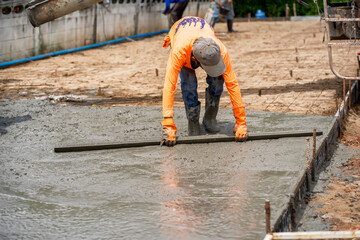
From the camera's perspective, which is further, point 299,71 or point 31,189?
point 299,71

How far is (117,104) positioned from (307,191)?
4.29 metres

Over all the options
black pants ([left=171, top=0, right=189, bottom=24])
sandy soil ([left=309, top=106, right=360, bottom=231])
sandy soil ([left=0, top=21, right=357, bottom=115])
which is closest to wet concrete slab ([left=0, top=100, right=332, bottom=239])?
sandy soil ([left=309, top=106, right=360, bottom=231])

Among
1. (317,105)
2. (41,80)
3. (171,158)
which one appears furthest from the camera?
(41,80)

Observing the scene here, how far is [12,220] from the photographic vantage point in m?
4.29

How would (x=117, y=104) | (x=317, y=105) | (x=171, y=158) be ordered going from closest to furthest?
1. (x=171, y=158)
2. (x=317, y=105)
3. (x=117, y=104)

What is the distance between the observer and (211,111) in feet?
21.9

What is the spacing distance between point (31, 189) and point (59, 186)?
240mm

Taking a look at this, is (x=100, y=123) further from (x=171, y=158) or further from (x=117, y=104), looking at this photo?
(x=171, y=158)

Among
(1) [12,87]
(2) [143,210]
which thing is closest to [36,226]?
(2) [143,210]

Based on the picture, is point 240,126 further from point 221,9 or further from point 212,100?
point 221,9

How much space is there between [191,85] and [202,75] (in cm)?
440

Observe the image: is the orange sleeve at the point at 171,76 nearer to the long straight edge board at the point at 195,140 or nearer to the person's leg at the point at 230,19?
the long straight edge board at the point at 195,140

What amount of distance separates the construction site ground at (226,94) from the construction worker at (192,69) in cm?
39

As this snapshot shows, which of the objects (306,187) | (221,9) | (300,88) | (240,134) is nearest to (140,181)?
(306,187)
